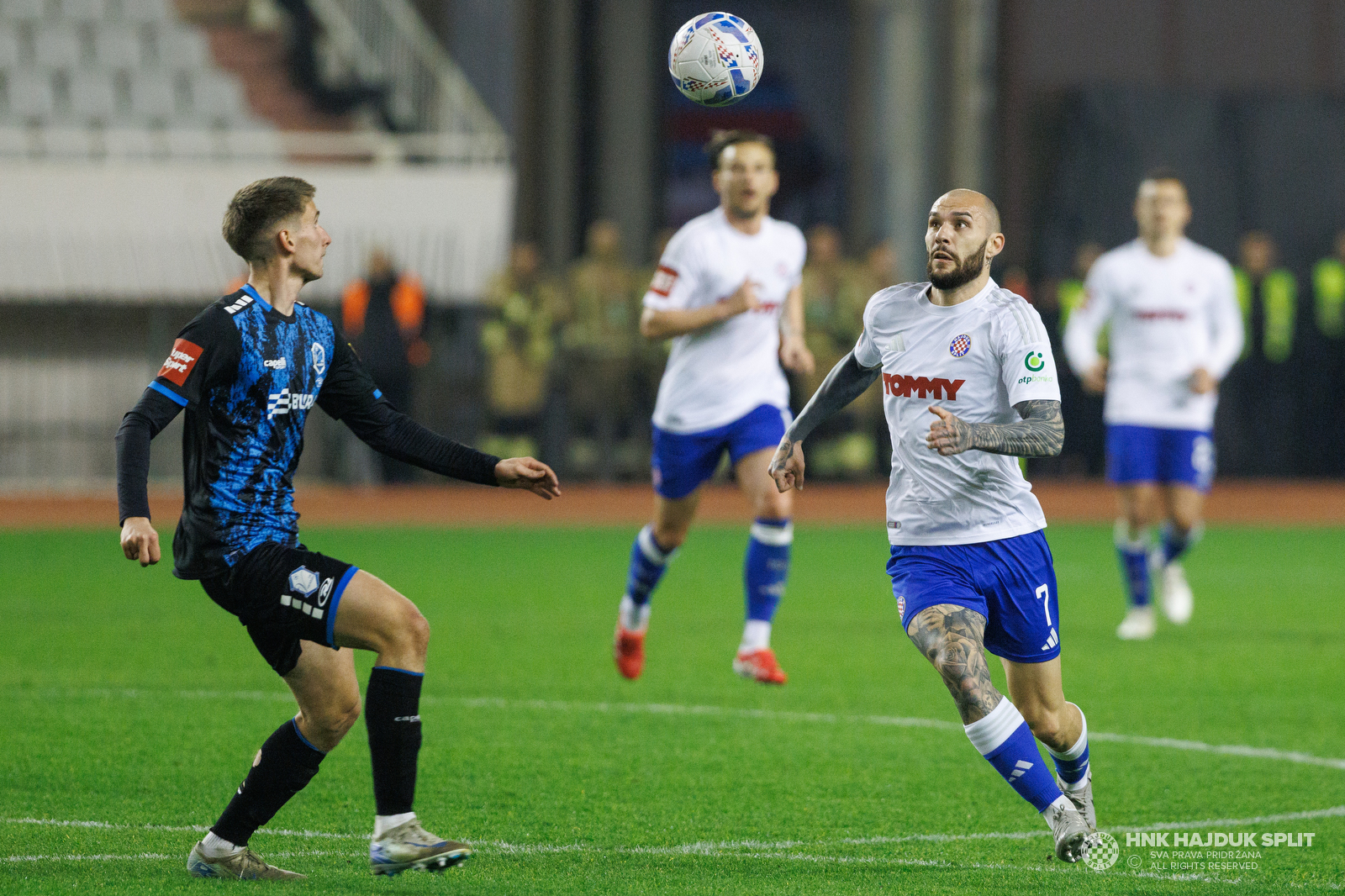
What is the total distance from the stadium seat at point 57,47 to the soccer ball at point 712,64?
17.0 metres

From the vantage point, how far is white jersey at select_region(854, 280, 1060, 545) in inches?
195

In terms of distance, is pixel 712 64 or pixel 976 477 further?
pixel 712 64

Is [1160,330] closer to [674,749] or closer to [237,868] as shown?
[674,749]

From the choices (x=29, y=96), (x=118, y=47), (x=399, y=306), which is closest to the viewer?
(x=399, y=306)

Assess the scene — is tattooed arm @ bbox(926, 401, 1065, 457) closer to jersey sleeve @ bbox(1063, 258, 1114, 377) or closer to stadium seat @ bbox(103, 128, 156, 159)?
jersey sleeve @ bbox(1063, 258, 1114, 377)

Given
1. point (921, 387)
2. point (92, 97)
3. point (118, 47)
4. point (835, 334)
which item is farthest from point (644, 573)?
point (118, 47)

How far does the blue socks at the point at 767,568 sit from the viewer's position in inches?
323

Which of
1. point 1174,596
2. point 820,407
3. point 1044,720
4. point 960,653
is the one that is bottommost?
point 1174,596

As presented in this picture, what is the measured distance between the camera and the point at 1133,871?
16.0ft

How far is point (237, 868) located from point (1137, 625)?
20.9 feet

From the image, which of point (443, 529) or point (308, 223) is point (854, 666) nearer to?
point (308, 223)

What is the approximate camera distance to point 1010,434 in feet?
15.2

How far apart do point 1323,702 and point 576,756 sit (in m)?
3.45

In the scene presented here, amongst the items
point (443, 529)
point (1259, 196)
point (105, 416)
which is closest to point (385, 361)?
point (443, 529)
